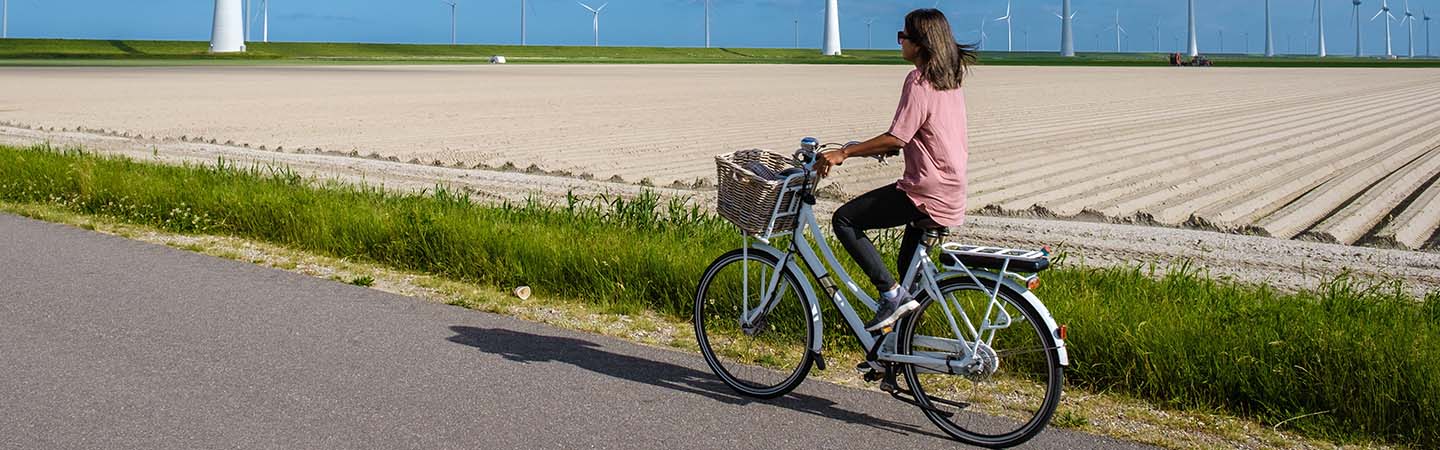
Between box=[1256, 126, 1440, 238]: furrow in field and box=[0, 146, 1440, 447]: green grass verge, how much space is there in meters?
3.26

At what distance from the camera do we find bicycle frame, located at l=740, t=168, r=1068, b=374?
16.8 feet

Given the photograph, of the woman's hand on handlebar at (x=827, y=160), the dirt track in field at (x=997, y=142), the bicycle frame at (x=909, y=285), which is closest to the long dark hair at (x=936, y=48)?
the woman's hand on handlebar at (x=827, y=160)

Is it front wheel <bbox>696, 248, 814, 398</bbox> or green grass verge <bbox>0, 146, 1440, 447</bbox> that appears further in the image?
front wheel <bbox>696, 248, 814, 398</bbox>

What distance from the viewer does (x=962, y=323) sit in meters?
5.37

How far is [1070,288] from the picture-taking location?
763cm

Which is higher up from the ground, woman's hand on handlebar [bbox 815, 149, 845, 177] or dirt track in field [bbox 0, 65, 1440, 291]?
dirt track in field [bbox 0, 65, 1440, 291]

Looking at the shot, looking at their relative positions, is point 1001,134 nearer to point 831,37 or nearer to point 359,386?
point 359,386

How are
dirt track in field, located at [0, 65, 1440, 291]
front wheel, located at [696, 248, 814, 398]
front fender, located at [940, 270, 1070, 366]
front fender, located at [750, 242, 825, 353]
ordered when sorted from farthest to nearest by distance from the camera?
1. dirt track in field, located at [0, 65, 1440, 291]
2. front wheel, located at [696, 248, 814, 398]
3. front fender, located at [750, 242, 825, 353]
4. front fender, located at [940, 270, 1070, 366]

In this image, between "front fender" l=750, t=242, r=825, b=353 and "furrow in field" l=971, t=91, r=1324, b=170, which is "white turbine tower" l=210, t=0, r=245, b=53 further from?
"front fender" l=750, t=242, r=825, b=353

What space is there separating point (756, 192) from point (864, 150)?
488 mm

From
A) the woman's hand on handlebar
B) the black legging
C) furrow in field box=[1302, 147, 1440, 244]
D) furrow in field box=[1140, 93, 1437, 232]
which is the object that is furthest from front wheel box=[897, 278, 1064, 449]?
furrow in field box=[1140, 93, 1437, 232]

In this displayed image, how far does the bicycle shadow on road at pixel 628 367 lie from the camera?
5746mm

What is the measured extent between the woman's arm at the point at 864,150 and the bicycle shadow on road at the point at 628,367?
103 cm

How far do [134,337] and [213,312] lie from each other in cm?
77
